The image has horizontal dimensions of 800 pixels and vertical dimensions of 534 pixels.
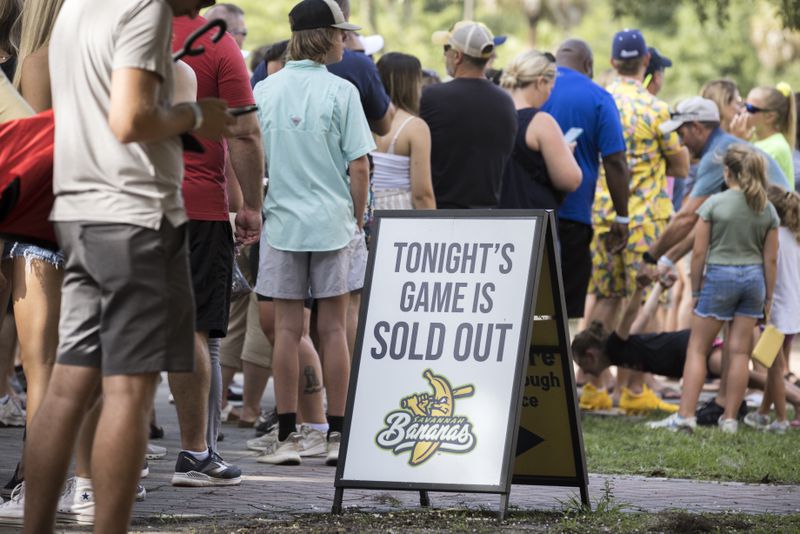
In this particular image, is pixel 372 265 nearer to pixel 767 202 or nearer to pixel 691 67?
pixel 767 202

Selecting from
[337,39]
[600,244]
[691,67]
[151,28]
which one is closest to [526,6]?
[691,67]

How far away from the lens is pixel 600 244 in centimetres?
1004

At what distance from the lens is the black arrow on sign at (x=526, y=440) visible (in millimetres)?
5789

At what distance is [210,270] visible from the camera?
600 cm

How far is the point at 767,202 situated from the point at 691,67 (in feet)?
109

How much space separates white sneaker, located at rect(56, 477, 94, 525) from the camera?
5.09 m

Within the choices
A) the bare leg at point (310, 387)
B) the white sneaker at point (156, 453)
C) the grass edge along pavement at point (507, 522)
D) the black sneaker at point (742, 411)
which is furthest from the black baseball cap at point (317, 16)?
the black sneaker at point (742, 411)

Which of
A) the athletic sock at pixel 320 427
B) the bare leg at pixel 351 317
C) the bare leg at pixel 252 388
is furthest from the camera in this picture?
the bare leg at pixel 252 388

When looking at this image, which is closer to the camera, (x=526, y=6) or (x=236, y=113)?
(x=236, y=113)

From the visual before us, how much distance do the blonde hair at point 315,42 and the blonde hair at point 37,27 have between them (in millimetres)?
1997

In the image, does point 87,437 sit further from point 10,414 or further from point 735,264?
point 735,264

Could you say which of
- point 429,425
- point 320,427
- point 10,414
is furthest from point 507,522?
point 10,414

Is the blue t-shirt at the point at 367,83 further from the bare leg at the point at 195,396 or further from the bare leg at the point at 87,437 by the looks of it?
the bare leg at the point at 87,437

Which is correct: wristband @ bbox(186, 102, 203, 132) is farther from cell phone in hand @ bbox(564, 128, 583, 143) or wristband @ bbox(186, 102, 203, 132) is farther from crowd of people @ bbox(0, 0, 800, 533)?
cell phone in hand @ bbox(564, 128, 583, 143)
